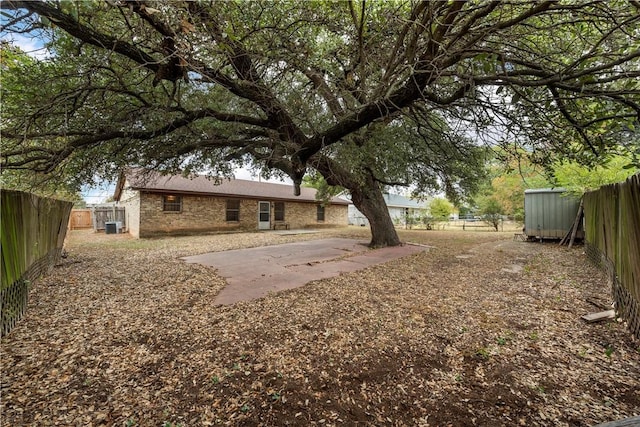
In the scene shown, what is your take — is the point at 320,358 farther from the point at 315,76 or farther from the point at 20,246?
the point at 315,76

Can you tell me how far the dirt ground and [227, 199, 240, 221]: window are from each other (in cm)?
1122

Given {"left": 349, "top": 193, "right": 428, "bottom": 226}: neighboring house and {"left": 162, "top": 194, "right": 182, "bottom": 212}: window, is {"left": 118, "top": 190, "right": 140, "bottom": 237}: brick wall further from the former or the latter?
{"left": 349, "top": 193, "right": 428, "bottom": 226}: neighboring house

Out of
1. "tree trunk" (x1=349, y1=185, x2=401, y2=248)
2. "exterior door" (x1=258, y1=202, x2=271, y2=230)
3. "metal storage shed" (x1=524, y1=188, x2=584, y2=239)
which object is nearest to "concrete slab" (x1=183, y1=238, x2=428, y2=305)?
"tree trunk" (x1=349, y1=185, x2=401, y2=248)

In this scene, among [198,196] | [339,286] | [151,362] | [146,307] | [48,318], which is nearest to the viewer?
[151,362]

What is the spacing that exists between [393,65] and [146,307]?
453 centimetres

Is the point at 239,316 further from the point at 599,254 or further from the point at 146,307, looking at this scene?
the point at 599,254

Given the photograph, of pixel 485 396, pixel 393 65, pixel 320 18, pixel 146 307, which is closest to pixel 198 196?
pixel 146 307

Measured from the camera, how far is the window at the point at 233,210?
626 inches

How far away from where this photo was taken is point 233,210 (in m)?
16.1

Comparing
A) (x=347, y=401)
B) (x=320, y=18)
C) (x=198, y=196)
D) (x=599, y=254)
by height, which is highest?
(x=320, y=18)

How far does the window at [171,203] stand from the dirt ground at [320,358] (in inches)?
369

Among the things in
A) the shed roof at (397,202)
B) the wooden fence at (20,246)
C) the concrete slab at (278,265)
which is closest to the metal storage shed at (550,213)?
the concrete slab at (278,265)

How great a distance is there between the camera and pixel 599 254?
18.1 ft

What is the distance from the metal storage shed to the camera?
9.26 m
